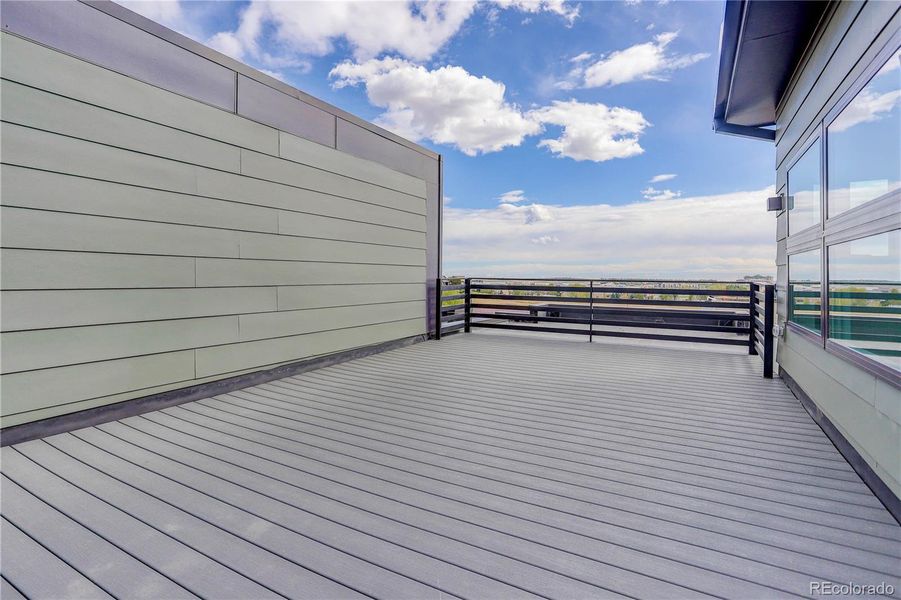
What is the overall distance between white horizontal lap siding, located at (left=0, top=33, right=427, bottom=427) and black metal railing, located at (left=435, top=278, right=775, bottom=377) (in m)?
2.49

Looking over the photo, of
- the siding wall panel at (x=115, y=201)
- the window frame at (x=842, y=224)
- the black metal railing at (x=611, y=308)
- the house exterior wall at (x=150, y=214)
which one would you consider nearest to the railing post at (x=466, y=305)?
the black metal railing at (x=611, y=308)

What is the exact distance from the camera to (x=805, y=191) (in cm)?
294

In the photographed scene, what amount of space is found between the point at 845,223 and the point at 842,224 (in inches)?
1.9

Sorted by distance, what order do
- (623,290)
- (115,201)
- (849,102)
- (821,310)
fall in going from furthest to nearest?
1. (623,290)
2. (115,201)
3. (821,310)
4. (849,102)

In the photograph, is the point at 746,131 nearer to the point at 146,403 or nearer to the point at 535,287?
the point at 535,287

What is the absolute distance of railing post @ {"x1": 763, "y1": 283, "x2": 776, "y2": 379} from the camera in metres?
3.79

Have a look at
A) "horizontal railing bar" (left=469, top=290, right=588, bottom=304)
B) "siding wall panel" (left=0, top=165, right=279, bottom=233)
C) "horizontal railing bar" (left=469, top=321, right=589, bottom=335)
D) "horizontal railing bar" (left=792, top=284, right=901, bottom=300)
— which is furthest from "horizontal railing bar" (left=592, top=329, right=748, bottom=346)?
"siding wall panel" (left=0, top=165, right=279, bottom=233)

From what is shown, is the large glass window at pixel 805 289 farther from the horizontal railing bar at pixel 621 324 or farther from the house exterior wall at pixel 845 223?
the horizontal railing bar at pixel 621 324

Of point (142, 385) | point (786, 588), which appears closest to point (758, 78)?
point (786, 588)

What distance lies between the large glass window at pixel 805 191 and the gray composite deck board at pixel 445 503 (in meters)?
1.35

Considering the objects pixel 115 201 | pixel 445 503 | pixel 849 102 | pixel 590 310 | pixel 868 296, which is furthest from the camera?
pixel 590 310

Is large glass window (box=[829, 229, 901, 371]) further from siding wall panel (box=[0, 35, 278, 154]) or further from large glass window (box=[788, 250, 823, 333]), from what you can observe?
siding wall panel (box=[0, 35, 278, 154])

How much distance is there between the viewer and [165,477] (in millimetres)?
1887

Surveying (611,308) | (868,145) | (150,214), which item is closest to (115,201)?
(150,214)
